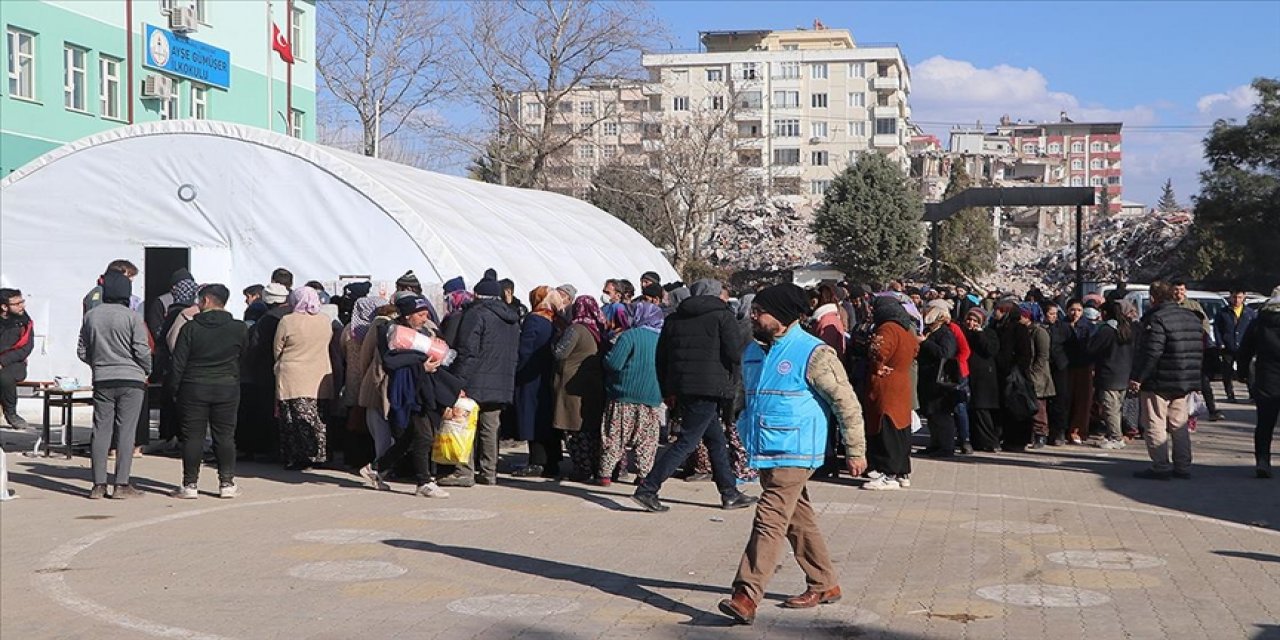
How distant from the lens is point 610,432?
505 inches

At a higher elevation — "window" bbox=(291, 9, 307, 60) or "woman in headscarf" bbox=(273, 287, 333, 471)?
"window" bbox=(291, 9, 307, 60)

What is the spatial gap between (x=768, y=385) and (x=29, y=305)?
15.6m

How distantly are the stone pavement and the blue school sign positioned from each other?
25.8m

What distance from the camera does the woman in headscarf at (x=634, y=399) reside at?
12477 millimetres


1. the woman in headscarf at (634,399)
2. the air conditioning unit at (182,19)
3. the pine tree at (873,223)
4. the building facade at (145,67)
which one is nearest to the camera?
the woman in headscarf at (634,399)

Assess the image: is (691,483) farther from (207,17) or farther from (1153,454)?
(207,17)

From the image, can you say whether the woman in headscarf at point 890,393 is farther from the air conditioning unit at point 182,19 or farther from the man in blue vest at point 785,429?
the air conditioning unit at point 182,19

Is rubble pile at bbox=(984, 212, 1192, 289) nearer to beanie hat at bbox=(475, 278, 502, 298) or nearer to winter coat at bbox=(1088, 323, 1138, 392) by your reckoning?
winter coat at bbox=(1088, 323, 1138, 392)

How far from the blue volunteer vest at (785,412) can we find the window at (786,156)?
101671 millimetres

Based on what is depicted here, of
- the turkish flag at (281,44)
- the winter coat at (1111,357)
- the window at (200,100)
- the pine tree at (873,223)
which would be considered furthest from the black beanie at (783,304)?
the pine tree at (873,223)

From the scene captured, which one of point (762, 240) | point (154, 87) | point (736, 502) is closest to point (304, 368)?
point (736, 502)

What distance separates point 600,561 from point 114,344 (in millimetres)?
4942

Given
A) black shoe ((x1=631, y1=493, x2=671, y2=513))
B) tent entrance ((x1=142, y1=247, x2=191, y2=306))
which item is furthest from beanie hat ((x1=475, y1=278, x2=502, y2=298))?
tent entrance ((x1=142, y1=247, x2=191, y2=306))

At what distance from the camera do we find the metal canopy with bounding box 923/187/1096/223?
30.4 m
